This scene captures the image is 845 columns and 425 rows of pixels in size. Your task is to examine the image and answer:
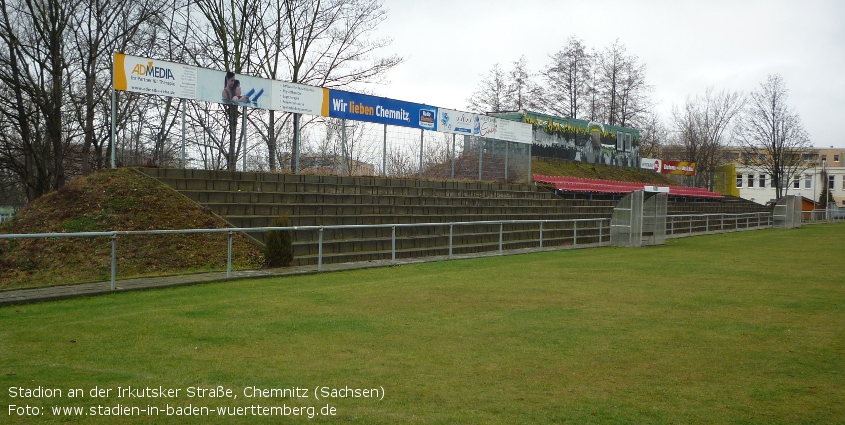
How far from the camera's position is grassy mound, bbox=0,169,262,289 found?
12.6m

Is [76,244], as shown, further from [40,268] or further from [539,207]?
[539,207]

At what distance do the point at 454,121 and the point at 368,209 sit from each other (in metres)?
8.25

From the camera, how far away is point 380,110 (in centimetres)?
2339

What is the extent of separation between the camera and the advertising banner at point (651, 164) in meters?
54.3

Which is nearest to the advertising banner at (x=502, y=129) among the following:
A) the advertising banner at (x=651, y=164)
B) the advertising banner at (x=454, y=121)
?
the advertising banner at (x=454, y=121)

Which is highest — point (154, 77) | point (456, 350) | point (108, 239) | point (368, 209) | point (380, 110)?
point (380, 110)

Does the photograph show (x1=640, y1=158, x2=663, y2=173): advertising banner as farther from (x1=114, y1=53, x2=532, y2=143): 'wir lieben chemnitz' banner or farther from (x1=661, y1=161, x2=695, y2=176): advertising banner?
(x1=114, y1=53, x2=532, y2=143): 'wir lieben chemnitz' banner

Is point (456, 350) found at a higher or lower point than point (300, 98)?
lower

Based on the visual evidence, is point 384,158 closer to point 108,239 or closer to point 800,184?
point 108,239

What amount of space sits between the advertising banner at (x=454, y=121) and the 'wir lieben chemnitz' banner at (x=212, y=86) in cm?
577

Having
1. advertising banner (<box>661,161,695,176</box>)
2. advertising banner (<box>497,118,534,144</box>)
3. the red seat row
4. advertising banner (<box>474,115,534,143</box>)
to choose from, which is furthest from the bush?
advertising banner (<box>661,161,695,176</box>)

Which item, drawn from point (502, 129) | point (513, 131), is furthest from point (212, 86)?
point (513, 131)

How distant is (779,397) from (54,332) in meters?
7.18

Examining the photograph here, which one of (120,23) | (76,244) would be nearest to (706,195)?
(120,23)
